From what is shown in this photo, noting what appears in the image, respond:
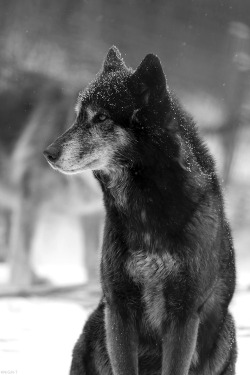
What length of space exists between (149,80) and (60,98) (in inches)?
134

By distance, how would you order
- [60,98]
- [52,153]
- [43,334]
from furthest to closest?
[60,98], [43,334], [52,153]

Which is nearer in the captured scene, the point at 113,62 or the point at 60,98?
the point at 113,62

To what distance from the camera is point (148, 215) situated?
2260 mm

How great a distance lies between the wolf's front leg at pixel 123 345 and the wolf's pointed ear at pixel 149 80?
72 cm

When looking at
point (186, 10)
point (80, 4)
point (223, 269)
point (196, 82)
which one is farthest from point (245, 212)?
point (223, 269)

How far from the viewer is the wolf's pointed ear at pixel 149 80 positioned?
7.26ft

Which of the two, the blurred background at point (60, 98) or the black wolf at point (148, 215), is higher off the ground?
the blurred background at point (60, 98)

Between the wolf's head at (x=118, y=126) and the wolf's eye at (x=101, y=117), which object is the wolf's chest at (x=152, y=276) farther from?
the wolf's eye at (x=101, y=117)

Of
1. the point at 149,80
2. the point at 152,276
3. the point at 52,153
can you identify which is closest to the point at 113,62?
the point at 149,80

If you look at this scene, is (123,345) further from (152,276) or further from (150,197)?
(150,197)

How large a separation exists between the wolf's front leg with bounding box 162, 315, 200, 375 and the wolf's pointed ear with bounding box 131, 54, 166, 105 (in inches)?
29.2

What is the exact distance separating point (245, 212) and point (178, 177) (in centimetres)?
471

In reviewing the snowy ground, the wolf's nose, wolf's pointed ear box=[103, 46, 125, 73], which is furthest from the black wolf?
the snowy ground

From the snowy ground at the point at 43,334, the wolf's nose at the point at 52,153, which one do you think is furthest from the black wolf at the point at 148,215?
the snowy ground at the point at 43,334
